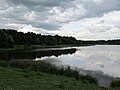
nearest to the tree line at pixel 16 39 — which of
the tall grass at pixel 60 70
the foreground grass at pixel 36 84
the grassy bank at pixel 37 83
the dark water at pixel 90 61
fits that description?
the dark water at pixel 90 61

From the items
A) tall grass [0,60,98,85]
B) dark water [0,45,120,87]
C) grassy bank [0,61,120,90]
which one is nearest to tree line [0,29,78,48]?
dark water [0,45,120,87]

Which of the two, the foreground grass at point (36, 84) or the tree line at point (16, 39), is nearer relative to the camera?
the foreground grass at point (36, 84)

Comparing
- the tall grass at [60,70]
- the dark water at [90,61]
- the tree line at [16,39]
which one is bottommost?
the dark water at [90,61]

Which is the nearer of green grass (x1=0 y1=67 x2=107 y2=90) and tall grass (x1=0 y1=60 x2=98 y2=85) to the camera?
green grass (x1=0 y1=67 x2=107 y2=90)

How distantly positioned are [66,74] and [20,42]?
101463 millimetres

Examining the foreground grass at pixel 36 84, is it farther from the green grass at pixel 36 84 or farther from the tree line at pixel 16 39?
the tree line at pixel 16 39

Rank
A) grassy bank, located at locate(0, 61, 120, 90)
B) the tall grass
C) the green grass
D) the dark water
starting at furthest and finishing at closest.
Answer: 1. the dark water
2. the tall grass
3. grassy bank, located at locate(0, 61, 120, 90)
4. the green grass

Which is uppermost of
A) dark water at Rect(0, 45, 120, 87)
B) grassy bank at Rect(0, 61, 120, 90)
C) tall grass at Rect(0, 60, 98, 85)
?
grassy bank at Rect(0, 61, 120, 90)

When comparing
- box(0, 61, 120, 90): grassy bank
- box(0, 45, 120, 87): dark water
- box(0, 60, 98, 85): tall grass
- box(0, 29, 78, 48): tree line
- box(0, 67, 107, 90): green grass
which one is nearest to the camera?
box(0, 67, 107, 90): green grass

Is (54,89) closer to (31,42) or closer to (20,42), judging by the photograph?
(20,42)

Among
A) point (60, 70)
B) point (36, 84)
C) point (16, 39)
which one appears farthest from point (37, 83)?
point (16, 39)

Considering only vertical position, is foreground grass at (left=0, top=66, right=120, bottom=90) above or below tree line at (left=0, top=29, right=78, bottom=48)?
below

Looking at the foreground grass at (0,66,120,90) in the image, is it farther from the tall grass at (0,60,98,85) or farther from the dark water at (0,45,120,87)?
the dark water at (0,45,120,87)

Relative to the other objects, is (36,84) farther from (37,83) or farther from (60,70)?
(60,70)
